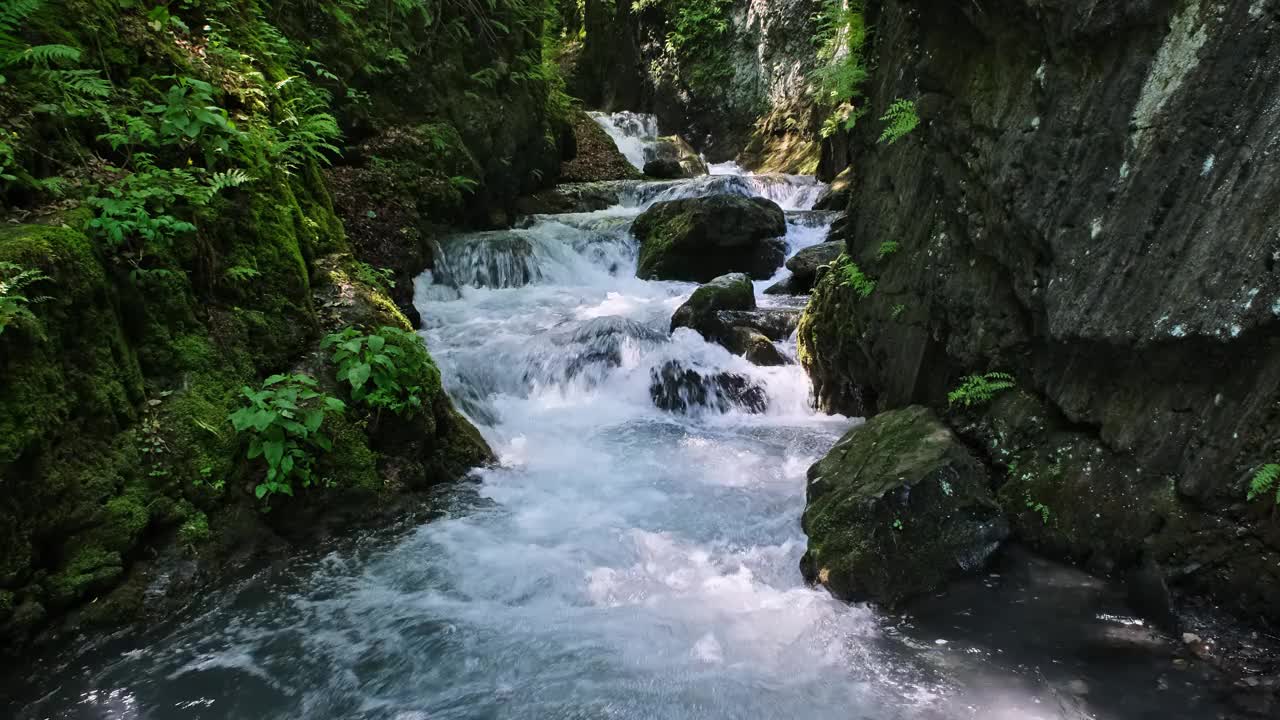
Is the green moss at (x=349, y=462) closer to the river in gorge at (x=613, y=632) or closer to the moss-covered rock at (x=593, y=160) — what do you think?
the river in gorge at (x=613, y=632)

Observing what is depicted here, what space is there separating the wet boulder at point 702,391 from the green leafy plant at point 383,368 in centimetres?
340

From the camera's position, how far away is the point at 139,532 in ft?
12.6

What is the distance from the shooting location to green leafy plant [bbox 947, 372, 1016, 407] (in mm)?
4910

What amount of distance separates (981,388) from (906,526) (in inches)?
55.9

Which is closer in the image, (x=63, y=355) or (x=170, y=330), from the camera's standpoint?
(x=63, y=355)

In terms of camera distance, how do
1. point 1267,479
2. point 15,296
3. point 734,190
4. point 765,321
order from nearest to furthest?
point 1267,479 < point 15,296 < point 765,321 < point 734,190

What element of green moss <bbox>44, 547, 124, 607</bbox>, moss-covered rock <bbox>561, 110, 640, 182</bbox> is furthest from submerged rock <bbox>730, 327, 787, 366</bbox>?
moss-covered rock <bbox>561, 110, 640, 182</bbox>

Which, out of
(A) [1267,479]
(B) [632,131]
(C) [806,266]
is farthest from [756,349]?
(B) [632,131]

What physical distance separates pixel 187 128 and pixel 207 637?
3458 mm

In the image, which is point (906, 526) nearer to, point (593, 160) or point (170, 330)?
point (170, 330)

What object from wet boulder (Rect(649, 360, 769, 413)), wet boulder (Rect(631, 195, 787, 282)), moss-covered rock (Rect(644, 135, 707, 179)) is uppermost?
moss-covered rock (Rect(644, 135, 707, 179))

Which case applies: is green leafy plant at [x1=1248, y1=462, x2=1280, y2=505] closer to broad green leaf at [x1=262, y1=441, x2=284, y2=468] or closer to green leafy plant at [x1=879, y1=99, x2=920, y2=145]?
green leafy plant at [x1=879, y1=99, x2=920, y2=145]

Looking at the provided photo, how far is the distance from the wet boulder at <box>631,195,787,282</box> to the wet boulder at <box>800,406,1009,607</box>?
766 cm

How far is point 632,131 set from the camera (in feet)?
81.2
